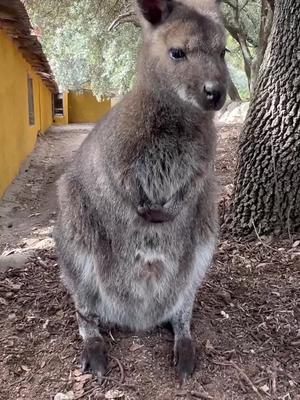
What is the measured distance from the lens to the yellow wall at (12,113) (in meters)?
7.70

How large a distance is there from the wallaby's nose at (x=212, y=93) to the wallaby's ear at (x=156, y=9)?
0.41 m

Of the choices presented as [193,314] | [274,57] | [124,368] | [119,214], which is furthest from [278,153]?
[124,368]

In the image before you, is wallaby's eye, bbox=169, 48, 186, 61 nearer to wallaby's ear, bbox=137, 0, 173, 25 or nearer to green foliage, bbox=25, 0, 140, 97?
wallaby's ear, bbox=137, 0, 173, 25

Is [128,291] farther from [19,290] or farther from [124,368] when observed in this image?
[19,290]

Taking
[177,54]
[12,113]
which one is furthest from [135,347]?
[12,113]

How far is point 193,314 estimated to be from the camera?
282 cm

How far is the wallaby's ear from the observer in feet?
7.52

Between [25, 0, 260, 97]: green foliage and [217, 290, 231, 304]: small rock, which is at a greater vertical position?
[25, 0, 260, 97]: green foliage

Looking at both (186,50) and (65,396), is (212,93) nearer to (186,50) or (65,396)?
(186,50)

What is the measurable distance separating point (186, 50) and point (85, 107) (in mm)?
19565

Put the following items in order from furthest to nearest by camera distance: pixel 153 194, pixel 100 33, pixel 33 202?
1. pixel 100 33
2. pixel 33 202
3. pixel 153 194

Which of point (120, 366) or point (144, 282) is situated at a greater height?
point (144, 282)

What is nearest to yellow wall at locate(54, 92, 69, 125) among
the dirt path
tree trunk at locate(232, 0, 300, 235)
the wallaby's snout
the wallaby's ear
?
the dirt path

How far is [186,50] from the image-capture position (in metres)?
2.19
